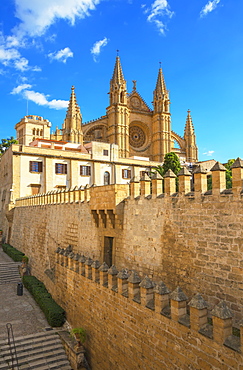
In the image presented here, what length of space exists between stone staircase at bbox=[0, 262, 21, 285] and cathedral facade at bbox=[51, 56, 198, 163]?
28.1 m

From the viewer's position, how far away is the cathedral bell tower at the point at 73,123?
4641cm

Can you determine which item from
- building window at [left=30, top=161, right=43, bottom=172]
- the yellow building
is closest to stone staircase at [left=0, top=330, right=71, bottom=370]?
the yellow building

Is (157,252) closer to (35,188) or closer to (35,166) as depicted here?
(35,188)

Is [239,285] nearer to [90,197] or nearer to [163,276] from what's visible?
[163,276]

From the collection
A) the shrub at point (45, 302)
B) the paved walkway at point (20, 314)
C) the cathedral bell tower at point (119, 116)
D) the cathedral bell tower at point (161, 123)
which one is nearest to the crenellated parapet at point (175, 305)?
the shrub at point (45, 302)

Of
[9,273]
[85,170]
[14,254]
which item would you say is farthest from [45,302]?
[85,170]

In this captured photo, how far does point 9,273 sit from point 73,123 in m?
31.8

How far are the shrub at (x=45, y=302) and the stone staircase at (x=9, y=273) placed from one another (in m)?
1.30

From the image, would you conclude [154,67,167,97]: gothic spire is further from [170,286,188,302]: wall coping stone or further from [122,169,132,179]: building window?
[170,286,188,302]: wall coping stone

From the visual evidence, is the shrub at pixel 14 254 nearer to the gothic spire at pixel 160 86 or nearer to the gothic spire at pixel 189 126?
the gothic spire at pixel 160 86

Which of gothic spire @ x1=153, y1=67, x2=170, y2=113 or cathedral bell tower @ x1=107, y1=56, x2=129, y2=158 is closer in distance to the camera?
cathedral bell tower @ x1=107, y1=56, x2=129, y2=158

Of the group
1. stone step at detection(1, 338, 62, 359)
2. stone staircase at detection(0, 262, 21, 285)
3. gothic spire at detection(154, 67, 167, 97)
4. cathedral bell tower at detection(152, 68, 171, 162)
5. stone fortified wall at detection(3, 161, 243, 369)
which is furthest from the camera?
gothic spire at detection(154, 67, 167, 97)

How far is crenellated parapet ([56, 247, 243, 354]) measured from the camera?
19.4 feet

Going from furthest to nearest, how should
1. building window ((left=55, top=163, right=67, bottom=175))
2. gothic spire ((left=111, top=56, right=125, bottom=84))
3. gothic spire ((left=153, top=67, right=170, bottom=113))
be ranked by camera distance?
gothic spire ((left=153, top=67, right=170, bottom=113)) → gothic spire ((left=111, top=56, right=125, bottom=84)) → building window ((left=55, top=163, right=67, bottom=175))
